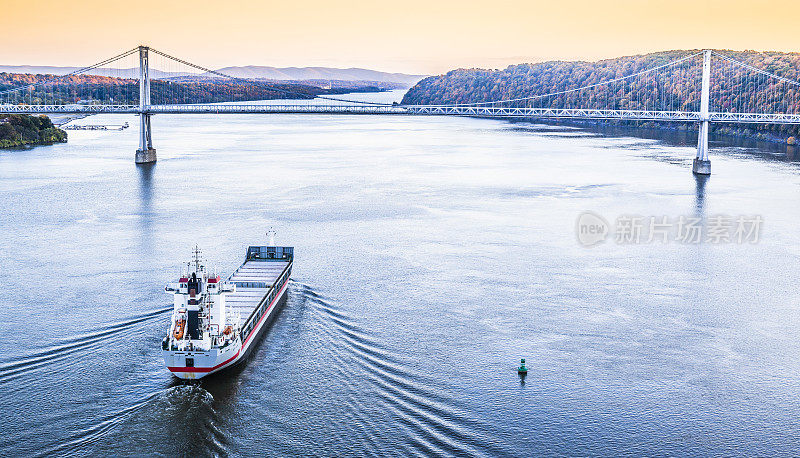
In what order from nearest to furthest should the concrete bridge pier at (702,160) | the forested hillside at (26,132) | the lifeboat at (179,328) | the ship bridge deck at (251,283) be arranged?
the lifeboat at (179,328) → the ship bridge deck at (251,283) → the concrete bridge pier at (702,160) → the forested hillside at (26,132)

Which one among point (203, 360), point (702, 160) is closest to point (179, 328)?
point (203, 360)

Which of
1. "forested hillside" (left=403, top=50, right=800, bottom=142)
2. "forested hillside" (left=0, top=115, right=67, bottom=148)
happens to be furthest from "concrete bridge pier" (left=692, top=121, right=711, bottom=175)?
"forested hillside" (left=0, top=115, right=67, bottom=148)

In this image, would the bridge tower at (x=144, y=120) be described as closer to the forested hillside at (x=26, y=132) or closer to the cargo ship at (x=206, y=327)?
the forested hillside at (x=26, y=132)

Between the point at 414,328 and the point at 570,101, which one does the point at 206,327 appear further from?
the point at 570,101

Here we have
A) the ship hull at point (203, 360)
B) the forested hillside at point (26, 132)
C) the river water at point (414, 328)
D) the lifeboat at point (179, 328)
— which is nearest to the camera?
the river water at point (414, 328)

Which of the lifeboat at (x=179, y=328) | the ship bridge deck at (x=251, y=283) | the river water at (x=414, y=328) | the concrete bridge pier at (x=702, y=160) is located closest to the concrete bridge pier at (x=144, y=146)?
the river water at (x=414, y=328)

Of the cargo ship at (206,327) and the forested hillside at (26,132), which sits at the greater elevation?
the forested hillside at (26,132)

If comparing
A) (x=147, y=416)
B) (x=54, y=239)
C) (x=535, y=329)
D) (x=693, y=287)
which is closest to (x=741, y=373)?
(x=535, y=329)
